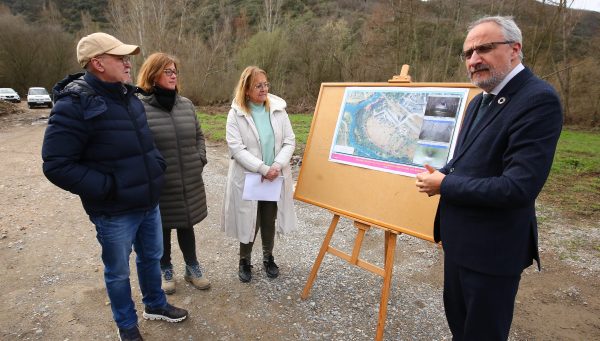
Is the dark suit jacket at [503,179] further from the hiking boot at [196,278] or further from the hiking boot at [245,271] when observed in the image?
the hiking boot at [196,278]

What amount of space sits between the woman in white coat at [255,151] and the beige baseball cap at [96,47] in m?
1.06

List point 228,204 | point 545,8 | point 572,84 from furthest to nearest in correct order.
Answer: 1. point 572,84
2. point 545,8
3. point 228,204

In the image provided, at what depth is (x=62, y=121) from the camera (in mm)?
1957

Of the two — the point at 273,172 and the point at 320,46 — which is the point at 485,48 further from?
the point at 320,46

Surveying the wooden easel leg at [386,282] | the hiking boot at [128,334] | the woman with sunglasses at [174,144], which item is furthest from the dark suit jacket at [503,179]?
the hiking boot at [128,334]

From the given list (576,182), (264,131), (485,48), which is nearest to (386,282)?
(264,131)

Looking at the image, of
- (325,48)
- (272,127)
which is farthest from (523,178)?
(325,48)

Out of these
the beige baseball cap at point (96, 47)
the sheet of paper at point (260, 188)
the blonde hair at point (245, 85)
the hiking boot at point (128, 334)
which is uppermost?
the beige baseball cap at point (96, 47)

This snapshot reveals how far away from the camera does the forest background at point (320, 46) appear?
15.8 meters

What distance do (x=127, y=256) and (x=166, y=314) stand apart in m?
0.73

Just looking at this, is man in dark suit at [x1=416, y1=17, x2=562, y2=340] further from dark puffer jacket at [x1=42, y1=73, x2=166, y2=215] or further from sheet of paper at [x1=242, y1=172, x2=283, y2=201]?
dark puffer jacket at [x1=42, y1=73, x2=166, y2=215]

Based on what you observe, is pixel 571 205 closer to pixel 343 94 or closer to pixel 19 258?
pixel 343 94

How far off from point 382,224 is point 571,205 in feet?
16.5

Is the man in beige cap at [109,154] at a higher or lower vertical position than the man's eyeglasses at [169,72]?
lower
